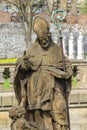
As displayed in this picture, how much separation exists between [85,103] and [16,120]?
727 centimetres

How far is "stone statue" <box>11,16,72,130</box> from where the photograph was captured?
8031 millimetres

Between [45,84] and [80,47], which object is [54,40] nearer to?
[80,47]

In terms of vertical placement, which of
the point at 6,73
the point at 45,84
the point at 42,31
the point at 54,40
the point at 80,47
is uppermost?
the point at 42,31

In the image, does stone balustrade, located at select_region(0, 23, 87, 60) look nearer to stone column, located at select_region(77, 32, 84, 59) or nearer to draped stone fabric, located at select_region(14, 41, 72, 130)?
stone column, located at select_region(77, 32, 84, 59)

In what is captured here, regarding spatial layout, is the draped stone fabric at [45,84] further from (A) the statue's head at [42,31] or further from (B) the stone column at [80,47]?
(B) the stone column at [80,47]

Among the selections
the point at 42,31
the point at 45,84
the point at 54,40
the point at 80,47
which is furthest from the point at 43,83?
the point at 80,47

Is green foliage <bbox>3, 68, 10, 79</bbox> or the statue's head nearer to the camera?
the statue's head

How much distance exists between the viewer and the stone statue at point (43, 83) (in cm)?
803

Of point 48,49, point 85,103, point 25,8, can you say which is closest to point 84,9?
point 25,8

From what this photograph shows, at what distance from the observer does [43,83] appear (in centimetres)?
812

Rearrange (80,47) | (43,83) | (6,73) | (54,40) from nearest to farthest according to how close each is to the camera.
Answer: (43,83)
(6,73)
(54,40)
(80,47)

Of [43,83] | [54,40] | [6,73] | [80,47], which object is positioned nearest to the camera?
[43,83]

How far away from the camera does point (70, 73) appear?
812cm

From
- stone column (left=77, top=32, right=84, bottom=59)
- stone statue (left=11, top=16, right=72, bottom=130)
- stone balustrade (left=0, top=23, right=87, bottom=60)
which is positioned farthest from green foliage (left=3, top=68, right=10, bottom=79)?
stone column (left=77, top=32, right=84, bottom=59)
